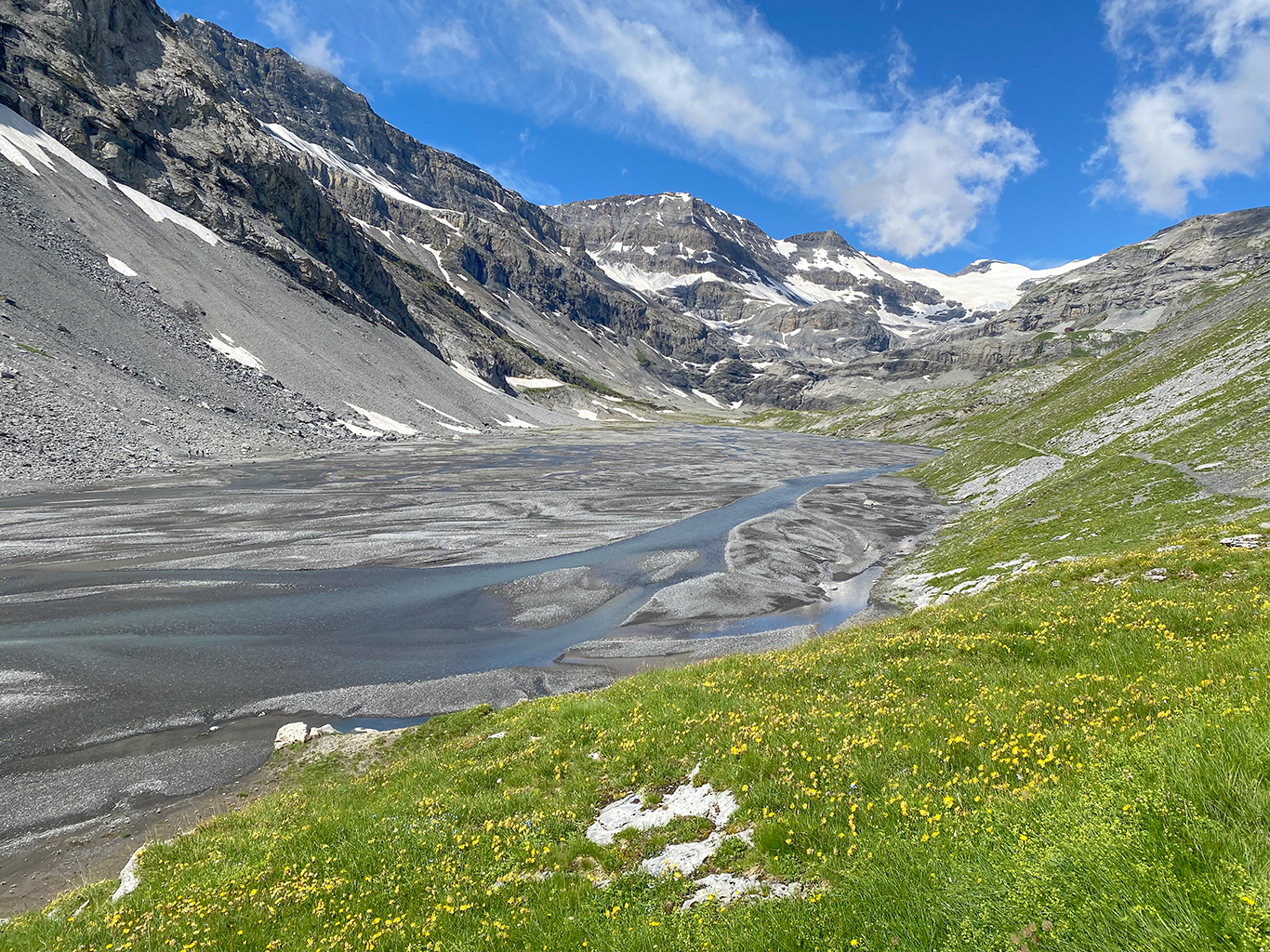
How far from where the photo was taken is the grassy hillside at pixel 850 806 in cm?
465

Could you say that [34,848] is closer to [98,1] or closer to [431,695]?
[431,695]

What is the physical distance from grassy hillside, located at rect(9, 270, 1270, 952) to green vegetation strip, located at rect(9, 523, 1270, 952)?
4 centimetres

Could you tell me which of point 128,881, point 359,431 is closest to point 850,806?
point 128,881

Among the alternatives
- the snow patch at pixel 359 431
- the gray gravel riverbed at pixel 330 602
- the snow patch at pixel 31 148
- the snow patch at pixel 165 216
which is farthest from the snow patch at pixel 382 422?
the snow patch at pixel 31 148

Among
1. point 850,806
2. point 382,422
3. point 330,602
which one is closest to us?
point 850,806

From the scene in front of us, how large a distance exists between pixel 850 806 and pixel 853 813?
0.18 meters

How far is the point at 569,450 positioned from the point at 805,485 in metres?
62.4

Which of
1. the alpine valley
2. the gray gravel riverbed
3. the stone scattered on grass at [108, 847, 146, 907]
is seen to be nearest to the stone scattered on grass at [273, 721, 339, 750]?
the alpine valley

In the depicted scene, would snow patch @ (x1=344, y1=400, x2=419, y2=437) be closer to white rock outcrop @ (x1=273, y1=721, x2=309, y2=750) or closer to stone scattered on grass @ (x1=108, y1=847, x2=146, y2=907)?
white rock outcrop @ (x1=273, y1=721, x2=309, y2=750)

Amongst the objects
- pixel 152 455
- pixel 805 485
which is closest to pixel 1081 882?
pixel 805 485

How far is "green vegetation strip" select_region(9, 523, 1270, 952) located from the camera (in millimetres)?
4602

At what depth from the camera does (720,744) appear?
1092 cm

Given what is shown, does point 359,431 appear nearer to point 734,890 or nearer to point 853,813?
point 734,890

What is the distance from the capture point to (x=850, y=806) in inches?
304
